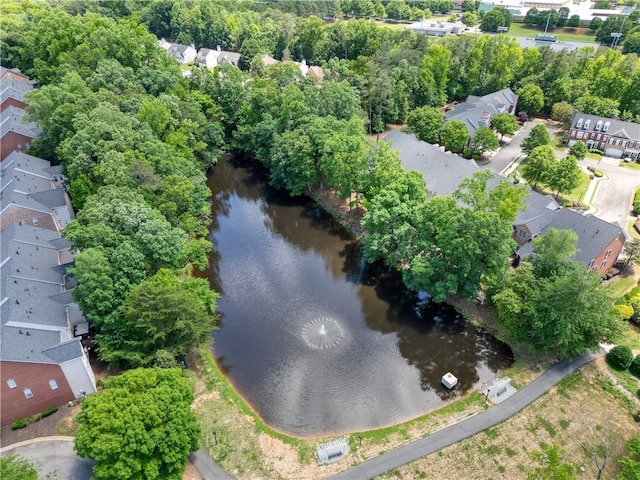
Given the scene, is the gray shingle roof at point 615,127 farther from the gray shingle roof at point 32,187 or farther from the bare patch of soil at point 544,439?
the gray shingle roof at point 32,187

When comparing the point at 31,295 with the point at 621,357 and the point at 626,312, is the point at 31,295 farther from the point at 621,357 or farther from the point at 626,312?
the point at 626,312

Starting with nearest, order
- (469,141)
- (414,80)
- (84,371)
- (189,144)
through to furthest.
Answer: (84,371) < (189,144) < (469,141) < (414,80)

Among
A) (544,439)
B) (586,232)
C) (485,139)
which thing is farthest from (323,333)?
(485,139)

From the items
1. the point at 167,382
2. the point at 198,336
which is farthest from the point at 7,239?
the point at 167,382

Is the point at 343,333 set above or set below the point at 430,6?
below

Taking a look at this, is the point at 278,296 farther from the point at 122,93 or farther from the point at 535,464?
the point at 122,93

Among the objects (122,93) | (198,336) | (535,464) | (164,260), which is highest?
(122,93)
